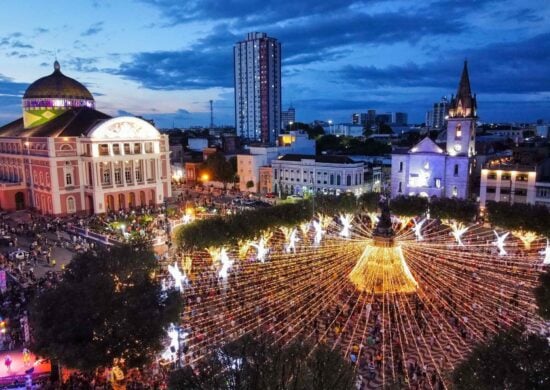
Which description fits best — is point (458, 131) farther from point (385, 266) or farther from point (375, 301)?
point (375, 301)

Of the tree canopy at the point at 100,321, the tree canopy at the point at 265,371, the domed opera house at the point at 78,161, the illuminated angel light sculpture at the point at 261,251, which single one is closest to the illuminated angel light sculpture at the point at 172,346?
the tree canopy at the point at 100,321

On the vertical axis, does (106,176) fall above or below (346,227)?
above

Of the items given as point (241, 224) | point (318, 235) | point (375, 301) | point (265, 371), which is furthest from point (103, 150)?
point (265, 371)

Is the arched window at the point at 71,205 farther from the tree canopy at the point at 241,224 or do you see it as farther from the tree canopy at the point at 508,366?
the tree canopy at the point at 508,366

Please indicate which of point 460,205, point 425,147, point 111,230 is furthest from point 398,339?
point 425,147

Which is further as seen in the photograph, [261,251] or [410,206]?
[410,206]

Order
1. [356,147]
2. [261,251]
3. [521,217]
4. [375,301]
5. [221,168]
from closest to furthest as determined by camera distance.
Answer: [375,301] → [261,251] → [521,217] → [221,168] → [356,147]
